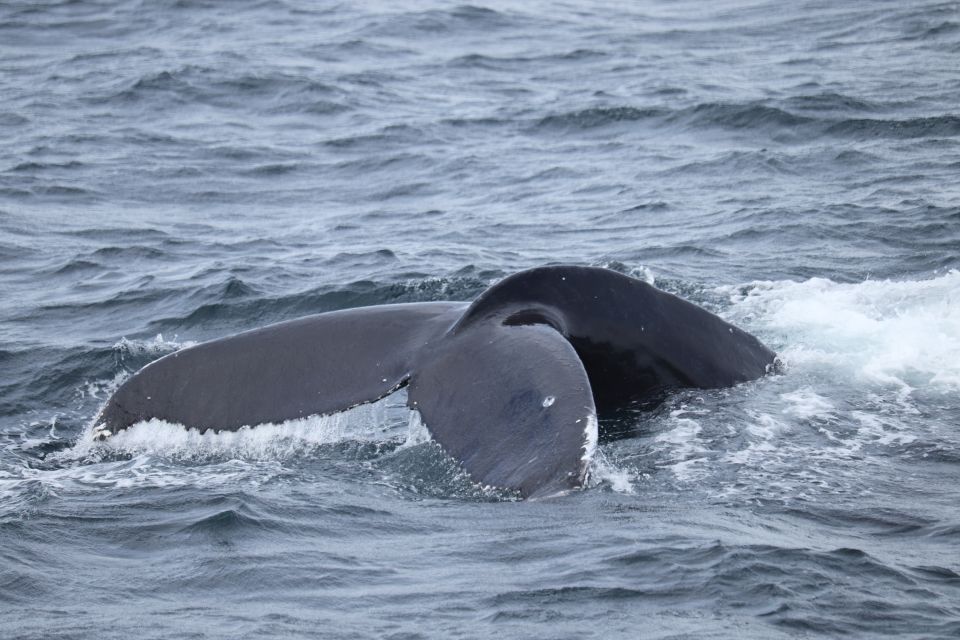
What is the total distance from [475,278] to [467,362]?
16.2ft

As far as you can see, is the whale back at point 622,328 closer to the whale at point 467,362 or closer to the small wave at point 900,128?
the whale at point 467,362

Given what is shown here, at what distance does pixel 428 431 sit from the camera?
5770 mm

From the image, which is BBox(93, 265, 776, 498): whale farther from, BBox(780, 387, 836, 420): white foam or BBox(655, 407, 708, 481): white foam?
BBox(780, 387, 836, 420): white foam

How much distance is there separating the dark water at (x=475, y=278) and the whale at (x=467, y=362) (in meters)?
0.17

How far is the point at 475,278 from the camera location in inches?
428

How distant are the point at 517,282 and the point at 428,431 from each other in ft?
2.97

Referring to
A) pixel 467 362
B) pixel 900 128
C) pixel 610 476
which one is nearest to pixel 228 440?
pixel 467 362

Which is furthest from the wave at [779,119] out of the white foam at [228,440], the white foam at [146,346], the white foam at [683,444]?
the white foam at [228,440]

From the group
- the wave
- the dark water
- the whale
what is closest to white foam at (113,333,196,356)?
the dark water

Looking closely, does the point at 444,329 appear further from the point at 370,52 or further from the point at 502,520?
the point at 370,52

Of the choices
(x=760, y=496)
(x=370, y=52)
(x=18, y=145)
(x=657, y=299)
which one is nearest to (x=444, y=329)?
(x=657, y=299)

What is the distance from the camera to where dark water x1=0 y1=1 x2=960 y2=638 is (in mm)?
5113

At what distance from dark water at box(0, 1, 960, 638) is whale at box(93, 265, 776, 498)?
0.56 ft

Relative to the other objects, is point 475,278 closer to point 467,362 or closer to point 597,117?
point 467,362
